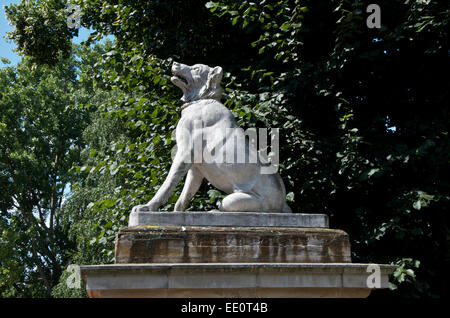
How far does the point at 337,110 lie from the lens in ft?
32.2

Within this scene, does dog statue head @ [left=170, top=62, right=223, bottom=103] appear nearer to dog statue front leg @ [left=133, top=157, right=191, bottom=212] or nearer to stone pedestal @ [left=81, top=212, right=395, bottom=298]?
dog statue front leg @ [left=133, top=157, right=191, bottom=212]

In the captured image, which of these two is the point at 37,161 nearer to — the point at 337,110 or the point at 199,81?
the point at 337,110

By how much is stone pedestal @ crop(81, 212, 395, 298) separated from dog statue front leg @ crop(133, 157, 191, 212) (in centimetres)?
21

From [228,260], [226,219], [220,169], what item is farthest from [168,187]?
[228,260]

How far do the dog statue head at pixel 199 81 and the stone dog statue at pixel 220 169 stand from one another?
164 millimetres

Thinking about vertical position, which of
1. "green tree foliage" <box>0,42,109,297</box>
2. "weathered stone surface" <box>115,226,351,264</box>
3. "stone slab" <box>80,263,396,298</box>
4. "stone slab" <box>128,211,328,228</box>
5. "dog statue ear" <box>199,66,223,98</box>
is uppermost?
"green tree foliage" <box>0,42,109,297</box>

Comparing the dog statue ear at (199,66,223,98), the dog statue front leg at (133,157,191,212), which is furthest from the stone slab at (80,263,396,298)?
the dog statue ear at (199,66,223,98)

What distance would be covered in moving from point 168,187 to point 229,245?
1.09 m

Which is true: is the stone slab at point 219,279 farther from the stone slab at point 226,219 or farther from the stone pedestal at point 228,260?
the stone slab at point 226,219

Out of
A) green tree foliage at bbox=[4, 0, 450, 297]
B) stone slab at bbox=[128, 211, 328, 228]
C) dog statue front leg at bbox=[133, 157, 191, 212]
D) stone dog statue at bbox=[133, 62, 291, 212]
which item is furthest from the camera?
green tree foliage at bbox=[4, 0, 450, 297]

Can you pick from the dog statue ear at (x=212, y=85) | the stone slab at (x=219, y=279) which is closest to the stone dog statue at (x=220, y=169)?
the dog statue ear at (x=212, y=85)

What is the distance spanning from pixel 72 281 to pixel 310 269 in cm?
525

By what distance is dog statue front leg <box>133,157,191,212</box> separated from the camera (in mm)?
6082

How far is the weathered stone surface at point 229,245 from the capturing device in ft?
18.2
